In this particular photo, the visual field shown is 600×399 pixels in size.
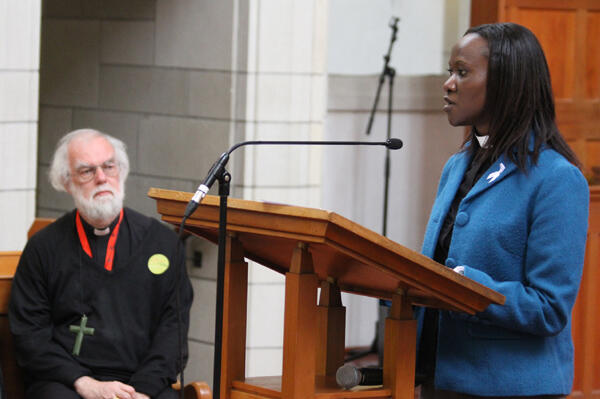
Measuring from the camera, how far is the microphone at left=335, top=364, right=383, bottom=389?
2117 mm

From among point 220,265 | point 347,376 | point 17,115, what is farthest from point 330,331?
point 17,115

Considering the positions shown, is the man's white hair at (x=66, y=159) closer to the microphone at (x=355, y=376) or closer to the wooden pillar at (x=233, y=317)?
the wooden pillar at (x=233, y=317)

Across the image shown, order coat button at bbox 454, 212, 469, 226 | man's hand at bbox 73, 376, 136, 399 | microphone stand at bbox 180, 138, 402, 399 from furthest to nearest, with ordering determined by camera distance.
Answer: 1. man's hand at bbox 73, 376, 136, 399
2. coat button at bbox 454, 212, 469, 226
3. microphone stand at bbox 180, 138, 402, 399

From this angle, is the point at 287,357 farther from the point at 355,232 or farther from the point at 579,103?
the point at 579,103

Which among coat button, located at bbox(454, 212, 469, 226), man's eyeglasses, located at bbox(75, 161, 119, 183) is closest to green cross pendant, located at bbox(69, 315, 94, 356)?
man's eyeglasses, located at bbox(75, 161, 119, 183)

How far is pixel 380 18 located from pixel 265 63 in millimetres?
2015

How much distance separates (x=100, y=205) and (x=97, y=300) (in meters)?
0.36

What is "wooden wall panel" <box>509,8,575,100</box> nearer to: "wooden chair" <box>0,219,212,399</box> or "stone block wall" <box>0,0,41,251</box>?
"stone block wall" <box>0,0,41,251</box>

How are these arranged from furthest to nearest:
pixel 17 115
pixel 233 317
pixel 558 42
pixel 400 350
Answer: pixel 558 42 → pixel 17 115 → pixel 233 317 → pixel 400 350

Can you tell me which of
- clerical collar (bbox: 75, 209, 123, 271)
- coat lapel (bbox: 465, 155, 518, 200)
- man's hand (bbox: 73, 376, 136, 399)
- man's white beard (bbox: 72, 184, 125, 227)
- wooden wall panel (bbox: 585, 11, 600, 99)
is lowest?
man's hand (bbox: 73, 376, 136, 399)

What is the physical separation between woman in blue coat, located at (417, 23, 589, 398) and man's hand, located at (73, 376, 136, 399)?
1482mm

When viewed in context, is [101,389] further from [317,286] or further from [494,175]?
[494,175]

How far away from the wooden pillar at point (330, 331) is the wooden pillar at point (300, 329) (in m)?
0.25

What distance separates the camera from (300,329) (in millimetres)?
2027
